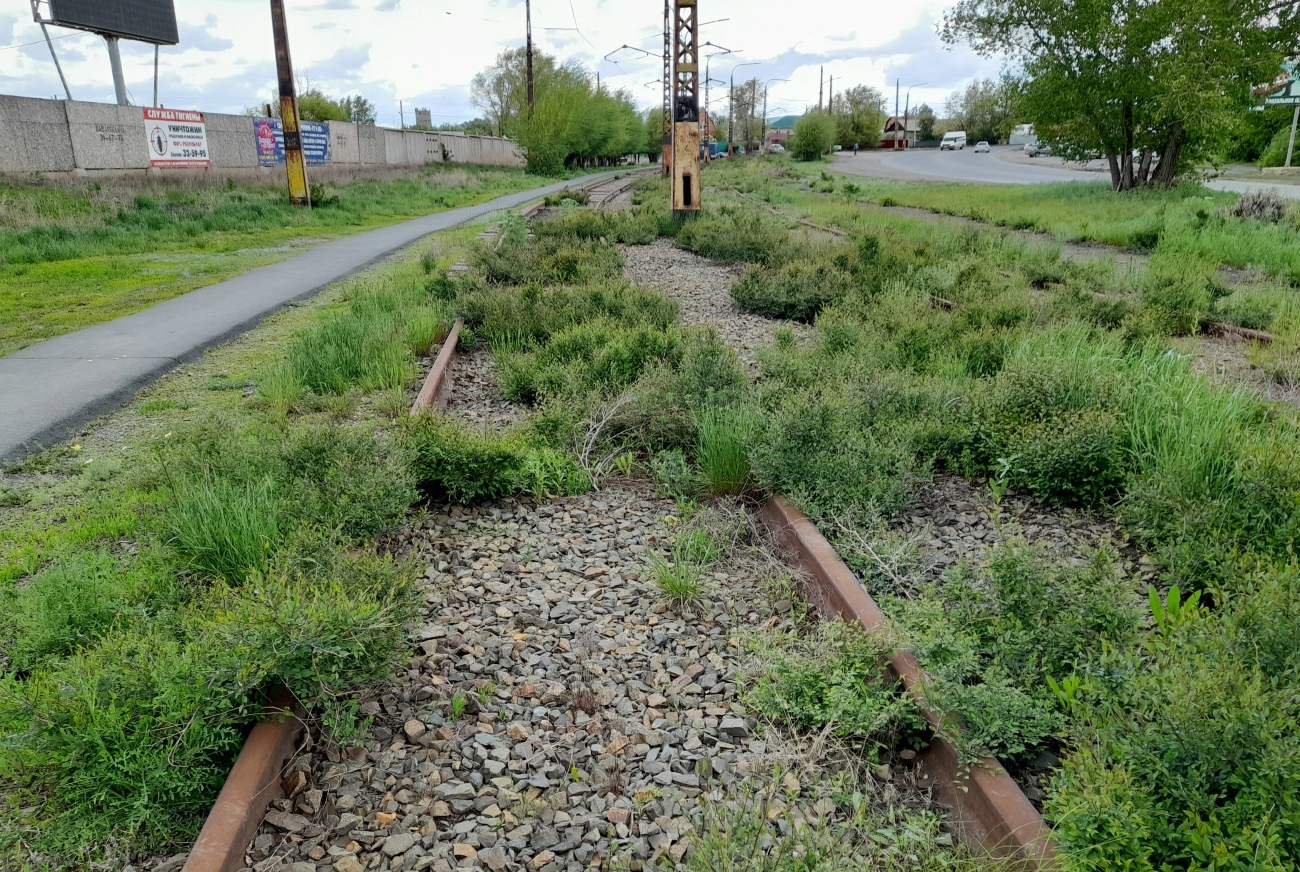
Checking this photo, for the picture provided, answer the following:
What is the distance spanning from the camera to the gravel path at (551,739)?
2.51 m

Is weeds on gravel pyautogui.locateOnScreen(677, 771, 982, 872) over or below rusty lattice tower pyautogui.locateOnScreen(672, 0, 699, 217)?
below

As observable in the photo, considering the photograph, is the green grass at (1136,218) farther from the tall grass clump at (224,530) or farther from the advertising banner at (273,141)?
the advertising banner at (273,141)

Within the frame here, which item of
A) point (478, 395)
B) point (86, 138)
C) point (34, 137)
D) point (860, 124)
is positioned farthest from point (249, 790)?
point (860, 124)

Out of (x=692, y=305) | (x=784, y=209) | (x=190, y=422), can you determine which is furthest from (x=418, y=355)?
(x=784, y=209)

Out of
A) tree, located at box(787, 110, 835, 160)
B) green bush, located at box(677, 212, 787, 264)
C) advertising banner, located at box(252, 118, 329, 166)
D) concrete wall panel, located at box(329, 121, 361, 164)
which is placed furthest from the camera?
tree, located at box(787, 110, 835, 160)

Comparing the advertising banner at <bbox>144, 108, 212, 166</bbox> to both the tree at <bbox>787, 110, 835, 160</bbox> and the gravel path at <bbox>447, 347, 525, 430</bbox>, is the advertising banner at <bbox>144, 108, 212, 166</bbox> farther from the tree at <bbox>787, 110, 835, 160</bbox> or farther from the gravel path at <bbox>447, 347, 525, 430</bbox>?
the tree at <bbox>787, 110, 835, 160</bbox>

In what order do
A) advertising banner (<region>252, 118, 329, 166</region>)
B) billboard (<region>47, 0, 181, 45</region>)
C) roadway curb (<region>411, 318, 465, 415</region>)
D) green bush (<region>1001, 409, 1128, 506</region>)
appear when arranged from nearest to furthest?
green bush (<region>1001, 409, 1128, 506</region>) → roadway curb (<region>411, 318, 465, 415</region>) → billboard (<region>47, 0, 181, 45</region>) → advertising banner (<region>252, 118, 329, 166</region>)

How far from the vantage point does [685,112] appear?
737 inches

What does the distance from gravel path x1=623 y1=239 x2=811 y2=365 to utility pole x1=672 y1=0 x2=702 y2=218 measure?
2004 millimetres

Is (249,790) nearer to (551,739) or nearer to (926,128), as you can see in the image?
(551,739)

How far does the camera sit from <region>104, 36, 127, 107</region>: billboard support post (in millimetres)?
29970

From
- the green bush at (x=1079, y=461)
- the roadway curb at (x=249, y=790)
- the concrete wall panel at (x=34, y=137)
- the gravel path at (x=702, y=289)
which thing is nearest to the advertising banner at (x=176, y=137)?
the concrete wall panel at (x=34, y=137)

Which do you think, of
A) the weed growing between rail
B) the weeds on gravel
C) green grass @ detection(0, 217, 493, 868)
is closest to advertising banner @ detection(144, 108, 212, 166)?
green grass @ detection(0, 217, 493, 868)

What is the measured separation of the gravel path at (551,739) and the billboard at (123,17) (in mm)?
33753
